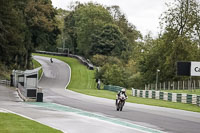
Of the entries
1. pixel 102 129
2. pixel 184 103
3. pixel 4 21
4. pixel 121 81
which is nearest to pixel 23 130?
pixel 102 129

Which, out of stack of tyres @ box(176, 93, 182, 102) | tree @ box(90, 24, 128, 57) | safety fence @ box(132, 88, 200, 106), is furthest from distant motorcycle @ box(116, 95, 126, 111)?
tree @ box(90, 24, 128, 57)

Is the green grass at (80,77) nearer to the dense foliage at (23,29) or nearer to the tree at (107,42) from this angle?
the tree at (107,42)

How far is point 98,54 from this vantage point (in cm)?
Answer: 10844

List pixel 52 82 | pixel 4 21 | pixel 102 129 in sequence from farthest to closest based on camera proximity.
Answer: pixel 52 82 → pixel 4 21 → pixel 102 129

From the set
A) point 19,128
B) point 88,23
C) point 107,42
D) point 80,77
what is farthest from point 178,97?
point 88,23

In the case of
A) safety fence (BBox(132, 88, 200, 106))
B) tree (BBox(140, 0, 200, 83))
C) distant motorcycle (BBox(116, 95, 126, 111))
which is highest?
tree (BBox(140, 0, 200, 83))

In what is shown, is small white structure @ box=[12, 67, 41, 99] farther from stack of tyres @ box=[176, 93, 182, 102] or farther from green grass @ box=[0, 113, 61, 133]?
green grass @ box=[0, 113, 61, 133]

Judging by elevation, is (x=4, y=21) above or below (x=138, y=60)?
above

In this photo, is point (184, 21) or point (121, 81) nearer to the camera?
point (184, 21)

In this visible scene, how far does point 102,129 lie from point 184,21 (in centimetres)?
5326

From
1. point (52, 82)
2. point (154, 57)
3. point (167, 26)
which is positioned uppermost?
point (167, 26)

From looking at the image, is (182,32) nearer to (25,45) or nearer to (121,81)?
(121,81)

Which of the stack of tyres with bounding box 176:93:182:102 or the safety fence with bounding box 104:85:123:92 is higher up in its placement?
the stack of tyres with bounding box 176:93:182:102

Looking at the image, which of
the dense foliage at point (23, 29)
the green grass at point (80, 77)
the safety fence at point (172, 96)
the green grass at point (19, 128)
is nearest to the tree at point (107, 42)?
the green grass at point (80, 77)
